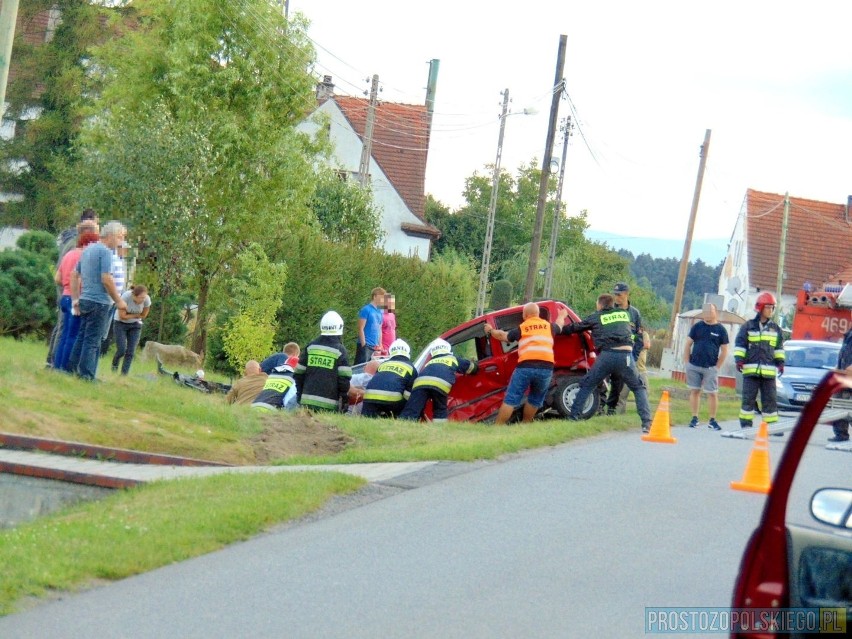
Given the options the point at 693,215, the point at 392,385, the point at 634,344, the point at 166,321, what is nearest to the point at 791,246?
the point at 693,215

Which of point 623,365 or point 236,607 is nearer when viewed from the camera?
point 236,607

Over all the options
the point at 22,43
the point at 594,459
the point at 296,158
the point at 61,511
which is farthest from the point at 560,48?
the point at 61,511

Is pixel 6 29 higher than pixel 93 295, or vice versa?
pixel 6 29

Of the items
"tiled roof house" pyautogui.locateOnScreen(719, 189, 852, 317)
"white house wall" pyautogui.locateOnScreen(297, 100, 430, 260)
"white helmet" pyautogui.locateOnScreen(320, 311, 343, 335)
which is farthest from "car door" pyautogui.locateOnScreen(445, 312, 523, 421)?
"tiled roof house" pyautogui.locateOnScreen(719, 189, 852, 317)

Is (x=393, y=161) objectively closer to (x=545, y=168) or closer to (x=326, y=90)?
(x=326, y=90)

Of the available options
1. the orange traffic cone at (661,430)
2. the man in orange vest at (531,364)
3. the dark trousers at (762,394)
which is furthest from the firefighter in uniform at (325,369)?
the dark trousers at (762,394)

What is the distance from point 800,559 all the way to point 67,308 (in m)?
12.1

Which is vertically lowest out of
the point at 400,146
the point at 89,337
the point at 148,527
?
the point at 148,527

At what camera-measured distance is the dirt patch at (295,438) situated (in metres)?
13.9

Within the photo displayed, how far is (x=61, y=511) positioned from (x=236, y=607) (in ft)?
12.1

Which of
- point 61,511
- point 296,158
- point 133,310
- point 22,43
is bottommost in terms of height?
point 61,511

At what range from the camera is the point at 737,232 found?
2633 inches

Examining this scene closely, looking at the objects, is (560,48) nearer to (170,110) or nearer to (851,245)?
(170,110)

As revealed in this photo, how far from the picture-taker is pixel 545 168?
31.9 metres
